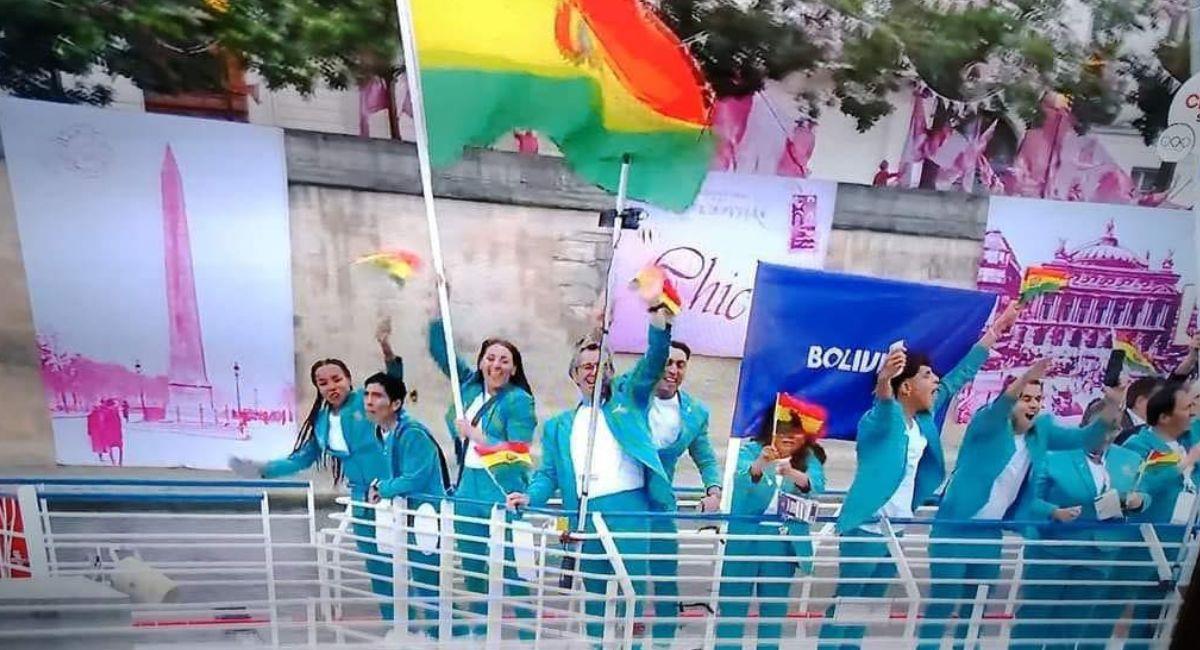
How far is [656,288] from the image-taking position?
53.0 inches

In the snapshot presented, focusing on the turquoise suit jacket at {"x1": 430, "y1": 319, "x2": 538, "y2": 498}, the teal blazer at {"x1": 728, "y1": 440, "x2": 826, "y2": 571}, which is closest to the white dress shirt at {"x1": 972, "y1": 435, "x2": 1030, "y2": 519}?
the teal blazer at {"x1": 728, "y1": 440, "x2": 826, "y2": 571}

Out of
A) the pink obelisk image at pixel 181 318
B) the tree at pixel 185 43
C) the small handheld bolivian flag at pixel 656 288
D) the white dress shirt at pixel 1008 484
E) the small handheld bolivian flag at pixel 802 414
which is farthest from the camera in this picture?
the white dress shirt at pixel 1008 484

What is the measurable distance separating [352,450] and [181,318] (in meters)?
0.36

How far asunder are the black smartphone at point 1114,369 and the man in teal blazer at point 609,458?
2.91 feet

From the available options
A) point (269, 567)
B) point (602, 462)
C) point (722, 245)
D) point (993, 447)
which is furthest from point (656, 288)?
point (269, 567)

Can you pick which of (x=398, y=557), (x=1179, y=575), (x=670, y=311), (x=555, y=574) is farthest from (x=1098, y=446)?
(x=398, y=557)

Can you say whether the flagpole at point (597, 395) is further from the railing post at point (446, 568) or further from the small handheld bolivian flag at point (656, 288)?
the railing post at point (446, 568)

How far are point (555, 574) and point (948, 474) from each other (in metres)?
0.80

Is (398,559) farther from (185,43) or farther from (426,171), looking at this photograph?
(185,43)

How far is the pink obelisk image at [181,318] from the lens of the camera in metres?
1.24

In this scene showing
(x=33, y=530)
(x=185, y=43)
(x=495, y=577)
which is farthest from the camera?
(x=495, y=577)

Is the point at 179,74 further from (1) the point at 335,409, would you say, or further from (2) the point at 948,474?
(2) the point at 948,474

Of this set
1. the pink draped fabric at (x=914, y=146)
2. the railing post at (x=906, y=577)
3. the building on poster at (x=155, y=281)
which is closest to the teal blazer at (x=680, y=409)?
the railing post at (x=906, y=577)

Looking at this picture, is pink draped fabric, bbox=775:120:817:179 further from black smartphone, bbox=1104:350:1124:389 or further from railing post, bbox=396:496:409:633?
railing post, bbox=396:496:409:633
